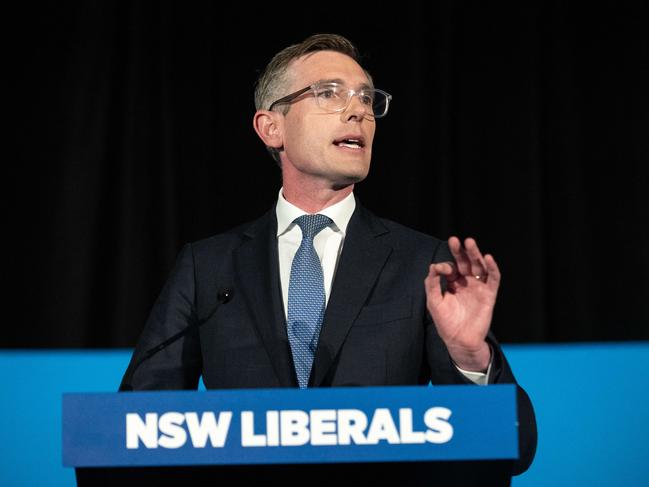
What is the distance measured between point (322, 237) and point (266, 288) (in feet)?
0.54

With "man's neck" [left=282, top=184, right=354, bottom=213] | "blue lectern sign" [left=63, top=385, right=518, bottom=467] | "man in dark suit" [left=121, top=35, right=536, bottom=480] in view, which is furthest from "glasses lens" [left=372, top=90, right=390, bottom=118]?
"blue lectern sign" [left=63, top=385, right=518, bottom=467]

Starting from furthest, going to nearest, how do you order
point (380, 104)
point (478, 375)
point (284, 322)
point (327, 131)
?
1. point (380, 104)
2. point (327, 131)
3. point (284, 322)
4. point (478, 375)

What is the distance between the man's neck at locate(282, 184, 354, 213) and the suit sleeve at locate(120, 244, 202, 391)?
0.84 ft

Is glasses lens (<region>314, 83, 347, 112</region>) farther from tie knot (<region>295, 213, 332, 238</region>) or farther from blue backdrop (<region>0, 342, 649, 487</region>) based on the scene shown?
blue backdrop (<region>0, 342, 649, 487</region>)

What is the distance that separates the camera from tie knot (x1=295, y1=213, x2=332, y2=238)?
5.52 ft

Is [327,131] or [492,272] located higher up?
[327,131]

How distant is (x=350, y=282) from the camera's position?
5.17 feet

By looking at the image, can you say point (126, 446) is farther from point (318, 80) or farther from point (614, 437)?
point (614, 437)

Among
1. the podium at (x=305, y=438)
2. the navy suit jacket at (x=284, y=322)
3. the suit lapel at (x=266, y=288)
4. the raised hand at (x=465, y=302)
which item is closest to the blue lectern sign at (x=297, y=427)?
the podium at (x=305, y=438)

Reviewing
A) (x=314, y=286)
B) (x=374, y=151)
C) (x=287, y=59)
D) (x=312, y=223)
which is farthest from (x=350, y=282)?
(x=374, y=151)

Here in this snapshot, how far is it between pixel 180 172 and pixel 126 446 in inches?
74.4

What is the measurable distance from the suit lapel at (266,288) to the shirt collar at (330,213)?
18 millimetres

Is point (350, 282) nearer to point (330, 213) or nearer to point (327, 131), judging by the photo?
point (330, 213)

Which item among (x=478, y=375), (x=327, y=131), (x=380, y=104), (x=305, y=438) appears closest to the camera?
(x=305, y=438)
